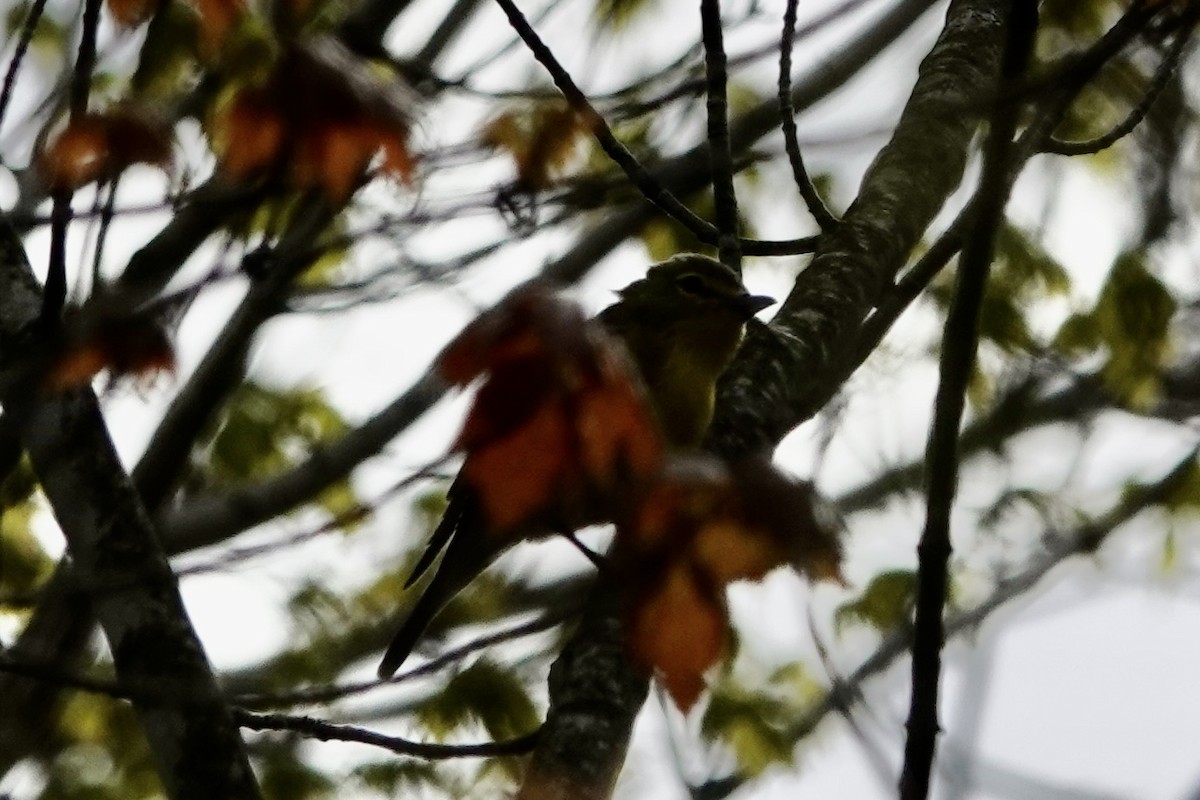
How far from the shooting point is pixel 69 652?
13.9 ft

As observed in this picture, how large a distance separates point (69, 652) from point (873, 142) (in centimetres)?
267

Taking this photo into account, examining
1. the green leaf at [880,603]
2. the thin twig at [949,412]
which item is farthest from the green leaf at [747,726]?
the thin twig at [949,412]

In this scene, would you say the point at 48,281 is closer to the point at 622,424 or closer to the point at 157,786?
the point at 622,424

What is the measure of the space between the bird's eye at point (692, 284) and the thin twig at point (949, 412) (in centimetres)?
246

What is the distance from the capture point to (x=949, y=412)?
2.03 meters

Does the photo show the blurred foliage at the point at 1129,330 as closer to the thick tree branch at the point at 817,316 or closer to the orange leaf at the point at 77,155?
the thick tree branch at the point at 817,316

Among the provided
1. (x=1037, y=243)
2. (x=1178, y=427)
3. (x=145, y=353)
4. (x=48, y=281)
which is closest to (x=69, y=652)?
(x=145, y=353)

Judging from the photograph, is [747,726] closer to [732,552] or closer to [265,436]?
[265,436]

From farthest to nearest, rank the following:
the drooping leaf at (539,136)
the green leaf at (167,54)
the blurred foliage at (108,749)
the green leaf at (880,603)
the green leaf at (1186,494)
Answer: the green leaf at (1186,494) → the blurred foliage at (108,749) → the green leaf at (880,603) → the green leaf at (167,54) → the drooping leaf at (539,136)

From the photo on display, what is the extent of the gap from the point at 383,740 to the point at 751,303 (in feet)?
6.53

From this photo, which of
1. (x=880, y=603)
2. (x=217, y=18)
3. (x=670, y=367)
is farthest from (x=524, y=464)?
(x=880, y=603)

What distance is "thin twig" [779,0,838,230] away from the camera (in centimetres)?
348

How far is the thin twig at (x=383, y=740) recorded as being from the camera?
2758 mm

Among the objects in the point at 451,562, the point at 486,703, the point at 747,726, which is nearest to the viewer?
the point at 451,562
